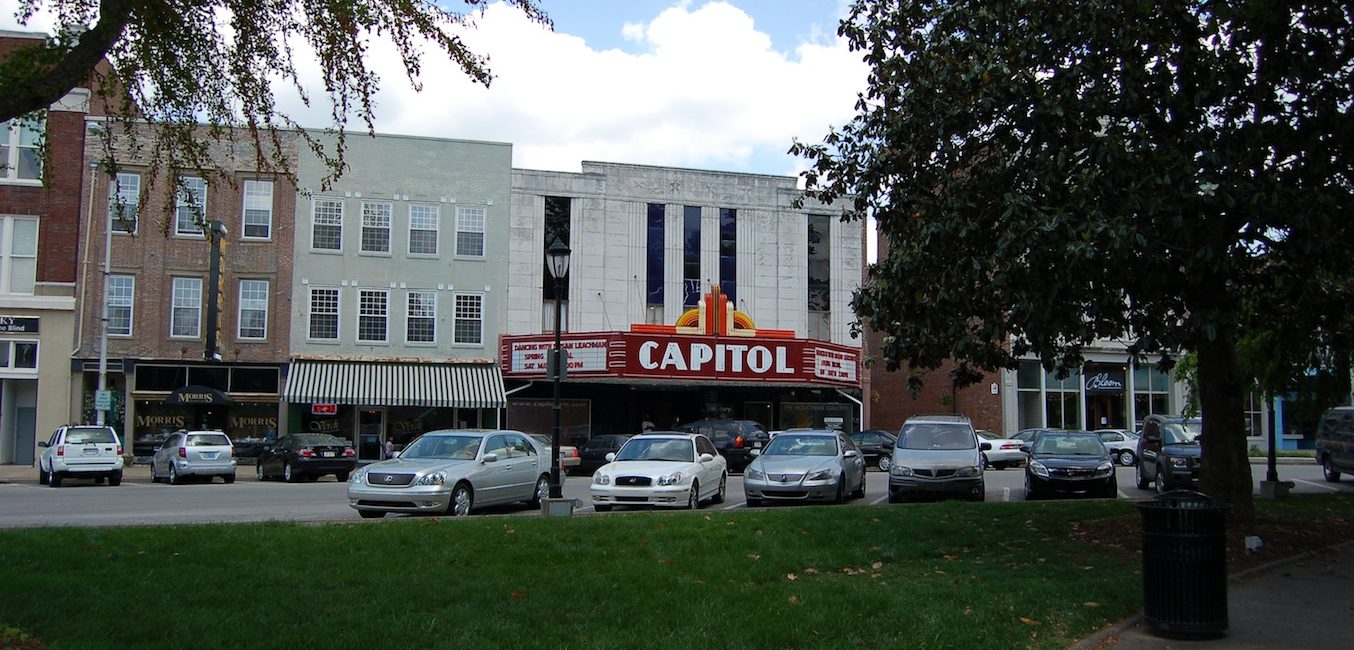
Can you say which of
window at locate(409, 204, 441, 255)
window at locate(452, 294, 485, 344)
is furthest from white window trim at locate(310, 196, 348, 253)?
window at locate(452, 294, 485, 344)

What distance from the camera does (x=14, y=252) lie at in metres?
34.2

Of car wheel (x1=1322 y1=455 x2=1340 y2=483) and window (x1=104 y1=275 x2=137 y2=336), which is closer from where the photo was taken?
car wheel (x1=1322 y1=455 x2=1340 y2=483)

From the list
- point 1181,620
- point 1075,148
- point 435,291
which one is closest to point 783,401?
point 435,291

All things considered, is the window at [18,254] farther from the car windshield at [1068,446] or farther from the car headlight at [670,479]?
the car windshield at [1068,446]

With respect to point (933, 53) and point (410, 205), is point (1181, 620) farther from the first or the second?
point (410, 205)

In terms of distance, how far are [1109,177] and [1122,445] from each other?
97.0 ft

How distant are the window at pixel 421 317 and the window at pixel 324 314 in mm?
2410

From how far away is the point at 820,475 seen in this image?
739 inches

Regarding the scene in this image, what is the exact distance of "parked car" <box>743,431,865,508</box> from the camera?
61.3 feet

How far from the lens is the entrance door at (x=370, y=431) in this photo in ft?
119

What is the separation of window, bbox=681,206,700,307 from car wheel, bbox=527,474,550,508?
795 inches

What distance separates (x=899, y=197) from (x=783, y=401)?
27.9m

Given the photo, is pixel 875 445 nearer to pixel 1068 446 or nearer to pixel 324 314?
pixel 1068 446

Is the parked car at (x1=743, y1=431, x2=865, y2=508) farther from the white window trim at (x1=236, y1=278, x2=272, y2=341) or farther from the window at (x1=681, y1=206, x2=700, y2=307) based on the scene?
the white window trim at (x1=236, y1=278, x2=272, y2=341)
